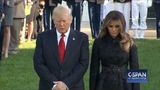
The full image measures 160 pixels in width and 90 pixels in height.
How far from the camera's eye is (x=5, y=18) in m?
13.5

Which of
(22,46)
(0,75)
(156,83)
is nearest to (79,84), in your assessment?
(156,83)

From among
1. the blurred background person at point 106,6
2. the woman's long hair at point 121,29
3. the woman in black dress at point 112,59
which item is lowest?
the woman in black dress at point 112,59

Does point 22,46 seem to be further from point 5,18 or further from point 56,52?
point 56,52

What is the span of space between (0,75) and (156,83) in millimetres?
3086

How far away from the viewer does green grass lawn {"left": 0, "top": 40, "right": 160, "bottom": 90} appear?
1089 cm

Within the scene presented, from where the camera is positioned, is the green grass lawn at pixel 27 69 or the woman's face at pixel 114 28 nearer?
the woman's face at pixel 114 28

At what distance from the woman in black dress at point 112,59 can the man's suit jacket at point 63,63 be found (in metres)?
0.42

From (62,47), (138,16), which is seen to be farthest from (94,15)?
(62,47)

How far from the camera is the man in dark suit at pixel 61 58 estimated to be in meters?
7.04

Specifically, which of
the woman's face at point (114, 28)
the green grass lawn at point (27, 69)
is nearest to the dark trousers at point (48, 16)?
the green grass lawn at point (27, 69)

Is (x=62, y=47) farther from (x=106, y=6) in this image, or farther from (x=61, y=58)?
(x=106, y=6)

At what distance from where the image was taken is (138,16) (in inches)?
744

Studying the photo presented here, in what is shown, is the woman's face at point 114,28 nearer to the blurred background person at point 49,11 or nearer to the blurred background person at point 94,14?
the blurred background person at point 49,11

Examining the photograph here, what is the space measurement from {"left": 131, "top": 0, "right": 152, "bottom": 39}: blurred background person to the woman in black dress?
1106 cm
